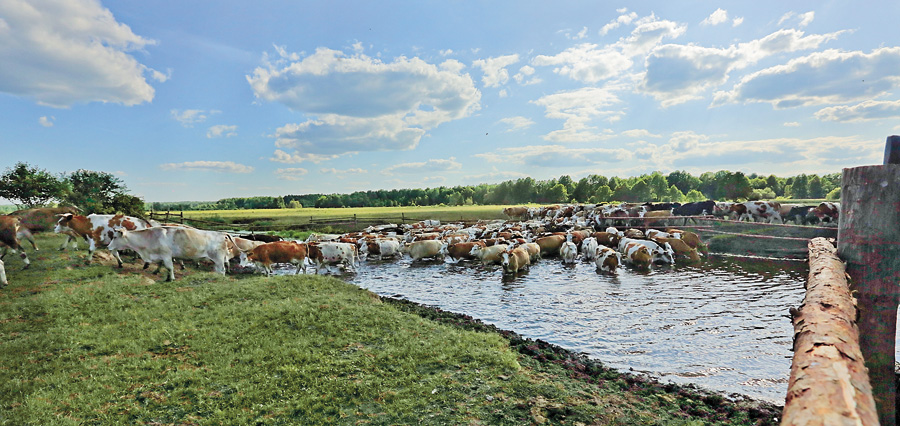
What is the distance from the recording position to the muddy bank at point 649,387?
5457 mm

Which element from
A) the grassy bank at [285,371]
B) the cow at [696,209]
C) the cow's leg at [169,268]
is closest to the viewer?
the grassy bank at [285,371]

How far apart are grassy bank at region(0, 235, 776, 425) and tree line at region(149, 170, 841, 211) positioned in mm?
84343

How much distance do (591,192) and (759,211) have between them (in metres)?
71.0

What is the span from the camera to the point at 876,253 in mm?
2688

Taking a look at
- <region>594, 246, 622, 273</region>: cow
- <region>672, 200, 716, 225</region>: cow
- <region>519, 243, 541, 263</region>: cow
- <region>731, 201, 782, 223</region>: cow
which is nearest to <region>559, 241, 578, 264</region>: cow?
<region>519, 243, 541, 263</region>: cow

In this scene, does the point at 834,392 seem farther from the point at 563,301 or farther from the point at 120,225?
the point at 120,225

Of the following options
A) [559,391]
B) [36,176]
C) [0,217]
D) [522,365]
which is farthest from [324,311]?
[36,176]

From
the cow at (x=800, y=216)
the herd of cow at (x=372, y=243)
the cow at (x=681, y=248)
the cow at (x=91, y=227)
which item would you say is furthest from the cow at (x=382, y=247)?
the cow at (x=800, y=216)

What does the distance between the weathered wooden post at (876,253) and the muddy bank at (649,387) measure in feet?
9.69

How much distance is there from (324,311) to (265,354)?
7.92ft

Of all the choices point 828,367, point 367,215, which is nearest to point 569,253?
point 828,367

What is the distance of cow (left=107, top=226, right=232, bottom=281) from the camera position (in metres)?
12.6

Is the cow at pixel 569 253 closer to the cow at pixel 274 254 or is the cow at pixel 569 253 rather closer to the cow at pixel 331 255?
the cow at pixel 331 255

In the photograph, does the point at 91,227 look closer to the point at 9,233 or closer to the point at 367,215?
the point at 9,233
